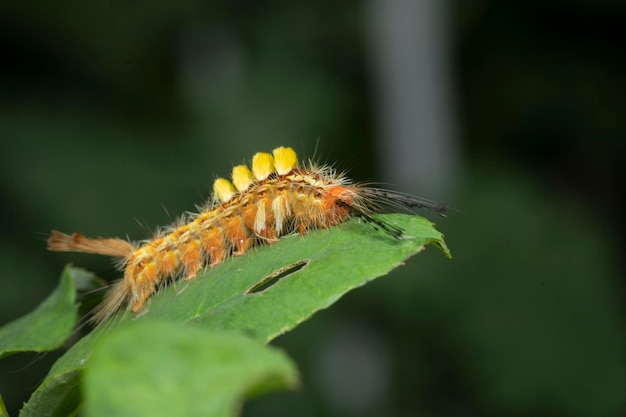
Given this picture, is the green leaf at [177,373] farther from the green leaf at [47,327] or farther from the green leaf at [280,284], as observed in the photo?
the green leaf at [47,327]

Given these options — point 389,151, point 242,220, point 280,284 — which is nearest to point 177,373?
point 280,284

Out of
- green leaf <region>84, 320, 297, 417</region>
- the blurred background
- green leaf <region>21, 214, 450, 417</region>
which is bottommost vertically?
the blurred background

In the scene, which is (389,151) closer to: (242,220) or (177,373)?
(242,220)

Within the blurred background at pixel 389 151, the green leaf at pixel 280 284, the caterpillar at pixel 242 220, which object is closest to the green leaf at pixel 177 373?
the green leaf at pixel 280 284

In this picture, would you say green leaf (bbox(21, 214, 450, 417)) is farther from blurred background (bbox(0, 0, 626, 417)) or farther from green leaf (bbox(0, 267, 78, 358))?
blurred background (bbox(0, 0, 626, 417))

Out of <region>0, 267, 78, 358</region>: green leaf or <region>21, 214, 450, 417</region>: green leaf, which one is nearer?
<region>21, 214, 450, 417</region>: green leaf

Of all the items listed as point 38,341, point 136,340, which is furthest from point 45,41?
point 136,340

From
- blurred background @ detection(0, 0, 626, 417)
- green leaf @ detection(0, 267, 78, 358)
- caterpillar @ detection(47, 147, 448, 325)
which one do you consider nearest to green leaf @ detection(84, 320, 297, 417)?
green leaf @ detection(0, 267, 78, 358)
